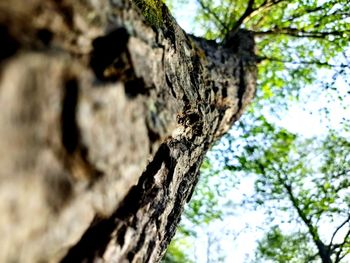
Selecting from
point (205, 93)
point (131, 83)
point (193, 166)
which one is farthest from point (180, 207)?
point (131, 83)

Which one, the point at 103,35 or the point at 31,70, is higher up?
the point at 103,35

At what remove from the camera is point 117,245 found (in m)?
1.95

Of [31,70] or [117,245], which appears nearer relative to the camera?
[31,70]

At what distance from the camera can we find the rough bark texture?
1.15m

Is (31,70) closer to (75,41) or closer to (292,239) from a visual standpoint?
(75,41)

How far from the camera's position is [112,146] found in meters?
1.55

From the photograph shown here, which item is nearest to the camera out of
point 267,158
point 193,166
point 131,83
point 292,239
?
point 131,83

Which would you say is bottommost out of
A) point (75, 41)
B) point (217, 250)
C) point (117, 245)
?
point (117, 245)

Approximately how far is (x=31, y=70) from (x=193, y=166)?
9.77ft

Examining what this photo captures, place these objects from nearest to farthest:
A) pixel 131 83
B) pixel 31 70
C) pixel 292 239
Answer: pixel 31 70 → pixel 131 83 → pixel 292 239

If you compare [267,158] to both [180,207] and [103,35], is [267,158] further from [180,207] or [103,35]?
[103,35]

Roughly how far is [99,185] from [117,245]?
0.55 meters

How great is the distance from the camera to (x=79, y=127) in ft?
4.51

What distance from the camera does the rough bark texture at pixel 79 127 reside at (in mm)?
1152
